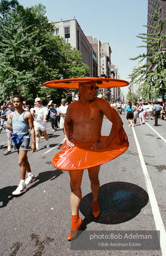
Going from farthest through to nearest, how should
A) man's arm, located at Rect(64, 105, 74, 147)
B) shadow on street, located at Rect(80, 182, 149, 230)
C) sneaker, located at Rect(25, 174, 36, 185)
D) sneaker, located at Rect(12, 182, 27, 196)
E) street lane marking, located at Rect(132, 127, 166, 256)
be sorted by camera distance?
1. sneaker, located at Rect(25, 174, 36, 185)
2. sneaker, located at Rect(12, 182, 27, 196)
3. shadow on street, located at Rect(80, 182, 149, 230)
4. man's arm, located at Rect(64, 105, 74, 147)
5. street lane marking, located at Rect(132, 127, 166, 256)

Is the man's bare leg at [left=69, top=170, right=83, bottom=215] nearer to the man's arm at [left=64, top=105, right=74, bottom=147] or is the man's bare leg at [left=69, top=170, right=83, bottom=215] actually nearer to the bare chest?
the man's arm at [left=64, top=105, right=74, bottom=147]

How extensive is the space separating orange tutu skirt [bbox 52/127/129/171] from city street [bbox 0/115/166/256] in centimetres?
102

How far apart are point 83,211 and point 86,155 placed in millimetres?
1218

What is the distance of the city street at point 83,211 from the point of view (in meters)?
2.24

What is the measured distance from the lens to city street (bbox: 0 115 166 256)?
224 centimetres

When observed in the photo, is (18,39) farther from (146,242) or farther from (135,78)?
(146,242)

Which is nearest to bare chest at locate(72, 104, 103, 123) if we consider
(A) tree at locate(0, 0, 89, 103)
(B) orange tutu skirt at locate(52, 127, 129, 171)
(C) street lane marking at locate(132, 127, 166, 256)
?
(B) orange tutu skirt at locate(52, 127, 129, 171)

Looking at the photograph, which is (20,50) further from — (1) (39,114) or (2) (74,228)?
(2) (74,228)

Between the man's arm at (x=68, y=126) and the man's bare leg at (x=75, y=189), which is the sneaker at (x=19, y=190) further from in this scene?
the man's arm at (x=68, y=126)

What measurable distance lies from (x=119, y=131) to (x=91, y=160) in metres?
0.64

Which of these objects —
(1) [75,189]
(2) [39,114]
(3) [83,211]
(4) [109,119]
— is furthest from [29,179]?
(2) [39,114]

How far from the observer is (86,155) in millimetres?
2285

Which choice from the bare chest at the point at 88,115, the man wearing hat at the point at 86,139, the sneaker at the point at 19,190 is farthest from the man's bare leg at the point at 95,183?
the sneaker at the point at 19,190

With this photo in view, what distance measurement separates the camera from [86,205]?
312cm
